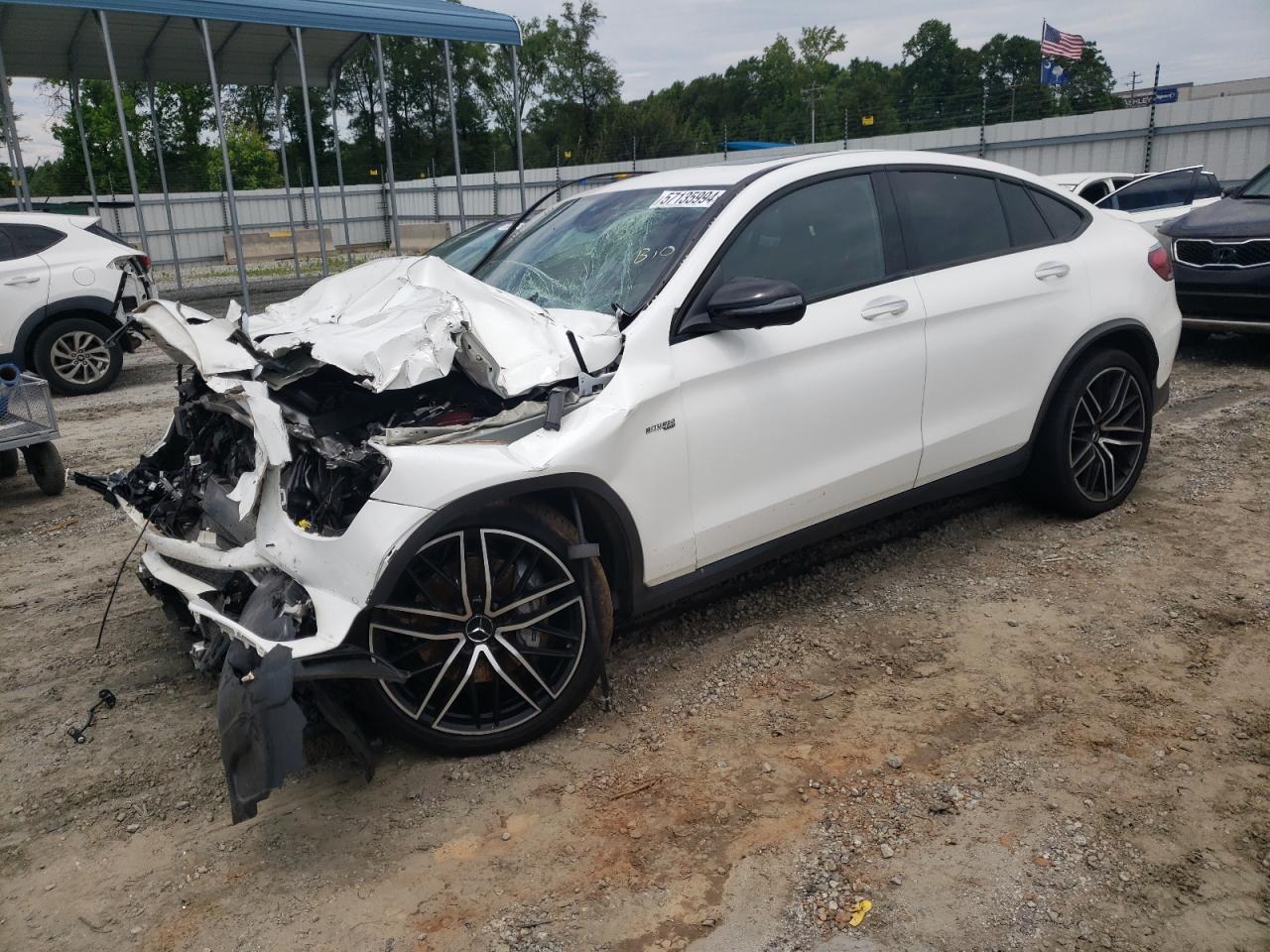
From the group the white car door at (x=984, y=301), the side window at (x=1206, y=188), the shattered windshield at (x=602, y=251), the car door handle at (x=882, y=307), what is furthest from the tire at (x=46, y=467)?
the side window at (x=1206, y=188)

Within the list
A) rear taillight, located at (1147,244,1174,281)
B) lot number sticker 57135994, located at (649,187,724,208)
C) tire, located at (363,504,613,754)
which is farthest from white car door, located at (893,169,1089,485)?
tire, located at (363,504,613,754)

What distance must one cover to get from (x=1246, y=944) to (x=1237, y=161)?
1763 cm

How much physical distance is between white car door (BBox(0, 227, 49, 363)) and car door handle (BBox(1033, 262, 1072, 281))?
352 inches

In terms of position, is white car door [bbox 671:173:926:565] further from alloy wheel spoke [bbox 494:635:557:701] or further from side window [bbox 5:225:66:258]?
side window [bbox 5:225:66:258]

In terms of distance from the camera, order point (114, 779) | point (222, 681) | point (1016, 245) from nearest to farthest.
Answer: point (222, 681), point (114, 779), point (1016, 245)

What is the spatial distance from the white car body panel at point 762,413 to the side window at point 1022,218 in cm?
7

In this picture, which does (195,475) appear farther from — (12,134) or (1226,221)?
(12,134)

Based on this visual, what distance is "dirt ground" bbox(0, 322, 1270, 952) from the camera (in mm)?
2588

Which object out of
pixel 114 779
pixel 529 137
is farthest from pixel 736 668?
pixel 529 137

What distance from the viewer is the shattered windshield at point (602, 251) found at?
3.75m

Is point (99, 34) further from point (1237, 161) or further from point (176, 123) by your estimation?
point (176, 123)

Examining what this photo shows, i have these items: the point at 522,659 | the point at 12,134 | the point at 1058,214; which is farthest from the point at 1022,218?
the point at 12,134

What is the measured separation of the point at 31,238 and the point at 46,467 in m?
4.58

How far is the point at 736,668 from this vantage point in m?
3.83
